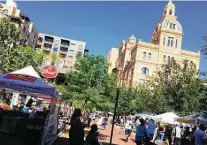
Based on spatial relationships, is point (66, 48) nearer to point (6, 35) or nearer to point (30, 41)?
point (30, 41)

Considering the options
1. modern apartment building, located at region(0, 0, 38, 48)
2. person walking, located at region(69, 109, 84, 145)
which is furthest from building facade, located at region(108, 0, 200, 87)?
person walking, located at region(69, 109, 84, 145)

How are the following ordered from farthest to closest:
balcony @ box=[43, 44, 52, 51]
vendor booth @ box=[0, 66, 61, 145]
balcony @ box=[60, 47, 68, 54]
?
balcony @ box=[60, 47, 68, 54] → balcony @ box=[43, 44, 52, 51] → vendor booth @ box=[0, 66, 61, 145]

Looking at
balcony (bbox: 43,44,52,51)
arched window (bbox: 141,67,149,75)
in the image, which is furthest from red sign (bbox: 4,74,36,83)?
balcony (bbox: 43,44,52,51)

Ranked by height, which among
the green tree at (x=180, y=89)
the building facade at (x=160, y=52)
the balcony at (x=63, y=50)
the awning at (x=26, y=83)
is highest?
the balcony at (x=63, y=50)

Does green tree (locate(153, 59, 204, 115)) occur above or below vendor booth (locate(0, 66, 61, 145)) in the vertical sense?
above

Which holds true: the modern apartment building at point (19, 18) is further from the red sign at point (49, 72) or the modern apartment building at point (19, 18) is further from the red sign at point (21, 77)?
the red sign at point (21, 77)

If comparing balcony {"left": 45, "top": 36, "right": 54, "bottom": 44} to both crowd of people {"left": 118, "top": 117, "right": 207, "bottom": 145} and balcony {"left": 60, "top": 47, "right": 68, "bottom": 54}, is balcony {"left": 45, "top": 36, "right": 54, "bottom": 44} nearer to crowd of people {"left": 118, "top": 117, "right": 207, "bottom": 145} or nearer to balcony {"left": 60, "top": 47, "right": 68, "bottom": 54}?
balcony {"left": 60, "top": 47, "right": 68, "bottom": 54}

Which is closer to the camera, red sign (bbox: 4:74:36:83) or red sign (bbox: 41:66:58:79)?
red sign (bbox: 4:74:36:83)

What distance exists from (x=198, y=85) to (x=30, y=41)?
6190 cm

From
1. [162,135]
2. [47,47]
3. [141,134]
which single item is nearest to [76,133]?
[141,134]

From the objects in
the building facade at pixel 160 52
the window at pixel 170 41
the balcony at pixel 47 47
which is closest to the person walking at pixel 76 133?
the building facade at pixel 160 52

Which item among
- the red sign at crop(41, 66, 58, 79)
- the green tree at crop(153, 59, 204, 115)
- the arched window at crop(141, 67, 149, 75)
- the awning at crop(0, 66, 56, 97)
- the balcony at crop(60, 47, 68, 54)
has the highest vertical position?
the balcony at crop(60, 47, 68, 54)

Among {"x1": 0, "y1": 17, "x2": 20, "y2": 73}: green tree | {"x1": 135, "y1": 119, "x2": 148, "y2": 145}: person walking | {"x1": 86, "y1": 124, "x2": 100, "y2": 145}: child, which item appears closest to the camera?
{"x1": 86, "y1": 124, "x2": 100, "y2": 145}: child

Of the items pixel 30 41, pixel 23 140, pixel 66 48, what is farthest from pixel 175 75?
pixel 66 48
